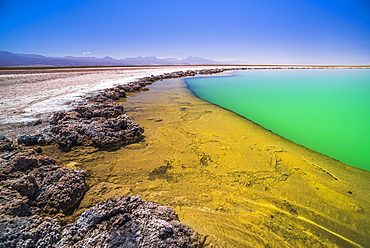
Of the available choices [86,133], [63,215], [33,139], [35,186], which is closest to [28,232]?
[63,215]

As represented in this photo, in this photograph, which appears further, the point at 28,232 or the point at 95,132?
the point at 95,132

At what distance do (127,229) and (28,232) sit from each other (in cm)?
103

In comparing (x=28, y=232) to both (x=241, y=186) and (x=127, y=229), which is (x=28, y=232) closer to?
(x=127, y=229)

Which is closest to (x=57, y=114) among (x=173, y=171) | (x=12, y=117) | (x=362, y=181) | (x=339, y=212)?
(x=12, y=117)

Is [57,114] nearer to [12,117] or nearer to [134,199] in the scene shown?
[12,117]

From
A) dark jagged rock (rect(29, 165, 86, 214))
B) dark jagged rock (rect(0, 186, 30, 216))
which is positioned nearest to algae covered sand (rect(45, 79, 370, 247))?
dark jagged rock (rect(29, 165, 86, 214))

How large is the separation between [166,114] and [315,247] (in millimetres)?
6249

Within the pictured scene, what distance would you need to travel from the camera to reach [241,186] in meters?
3.10

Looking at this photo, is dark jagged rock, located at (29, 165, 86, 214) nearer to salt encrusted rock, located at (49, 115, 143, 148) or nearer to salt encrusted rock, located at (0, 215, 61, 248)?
salt encrusted rock, located at (0, 215, 61, 248)

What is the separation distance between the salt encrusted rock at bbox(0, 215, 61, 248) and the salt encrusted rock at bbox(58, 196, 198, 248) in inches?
5.1

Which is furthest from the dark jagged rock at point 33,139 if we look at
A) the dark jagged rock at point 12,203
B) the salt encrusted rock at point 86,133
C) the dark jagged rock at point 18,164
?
the dark jagged rock at point 12,203

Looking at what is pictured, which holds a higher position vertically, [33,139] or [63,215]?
[33,139]

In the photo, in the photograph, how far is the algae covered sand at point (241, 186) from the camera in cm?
230

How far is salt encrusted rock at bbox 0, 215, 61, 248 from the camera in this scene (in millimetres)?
1657
